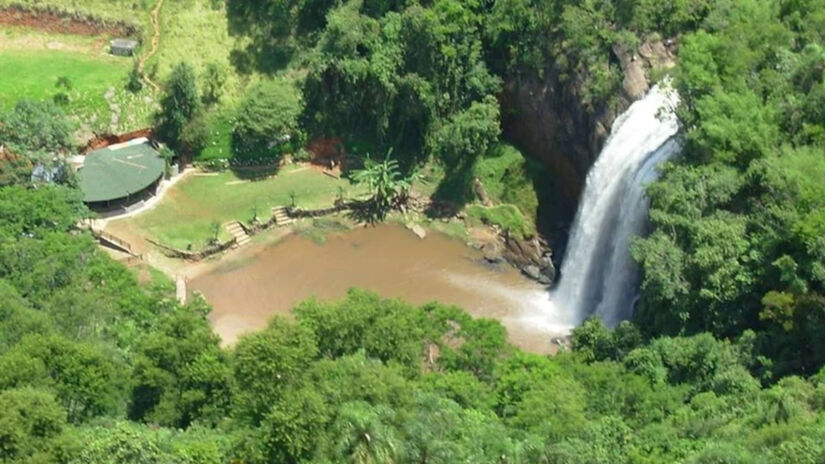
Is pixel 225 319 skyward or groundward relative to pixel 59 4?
groundward

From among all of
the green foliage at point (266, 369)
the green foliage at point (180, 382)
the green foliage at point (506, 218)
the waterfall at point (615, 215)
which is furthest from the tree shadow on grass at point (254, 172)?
the green foliage at point (266, 369)

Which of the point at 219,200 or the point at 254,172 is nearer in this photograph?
the point at 219,200

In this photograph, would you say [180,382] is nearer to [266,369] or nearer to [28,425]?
[266,369]

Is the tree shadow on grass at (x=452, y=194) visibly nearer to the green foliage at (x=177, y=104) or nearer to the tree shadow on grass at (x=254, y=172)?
the tree shadow on grass at (x=254, y=172)

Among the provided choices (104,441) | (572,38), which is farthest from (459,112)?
(104,441)

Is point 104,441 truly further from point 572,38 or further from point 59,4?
point 59,4

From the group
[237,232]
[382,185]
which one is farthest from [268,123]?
[382,185]

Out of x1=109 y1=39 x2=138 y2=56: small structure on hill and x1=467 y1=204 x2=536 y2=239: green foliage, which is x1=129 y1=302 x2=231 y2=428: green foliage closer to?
x1=467 y1=204 x2=536 y2=239: green foliage
